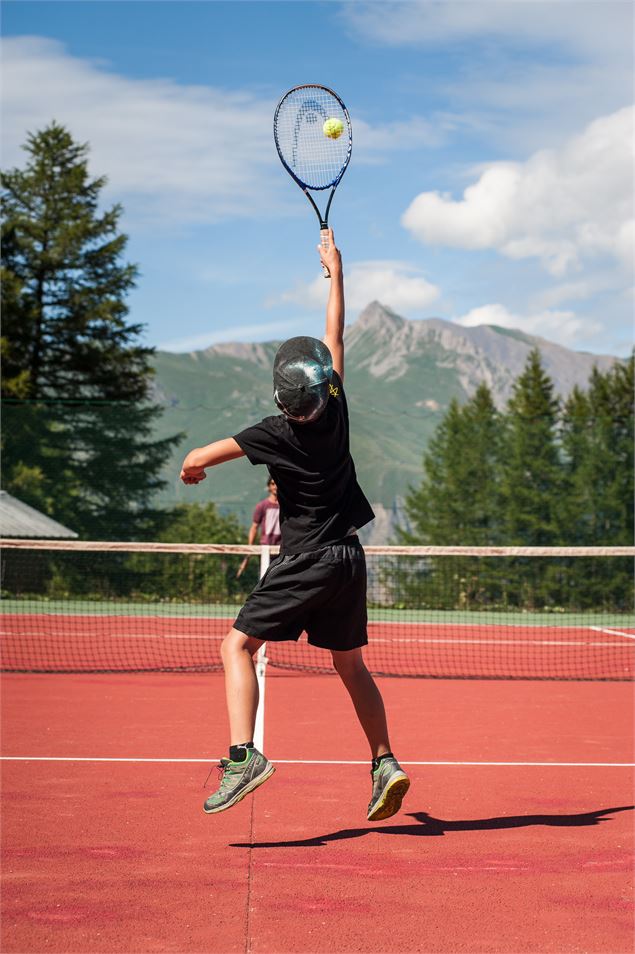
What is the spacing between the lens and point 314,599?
409 centimetres

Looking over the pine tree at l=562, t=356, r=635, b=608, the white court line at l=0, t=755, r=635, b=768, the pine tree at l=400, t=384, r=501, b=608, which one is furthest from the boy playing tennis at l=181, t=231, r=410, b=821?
the pine tree at l=562, t=356, r=635, b=608

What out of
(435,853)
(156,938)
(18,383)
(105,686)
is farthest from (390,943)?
(18,383)

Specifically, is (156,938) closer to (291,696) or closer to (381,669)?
(291,696)

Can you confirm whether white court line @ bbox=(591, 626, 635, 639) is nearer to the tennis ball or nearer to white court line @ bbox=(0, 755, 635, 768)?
white court line @ bbox=(0, 755, 635, 768)

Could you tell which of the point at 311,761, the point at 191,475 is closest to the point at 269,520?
the point at 311,761

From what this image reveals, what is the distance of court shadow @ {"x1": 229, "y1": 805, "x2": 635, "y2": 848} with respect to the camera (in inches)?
173

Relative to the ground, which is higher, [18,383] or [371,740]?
[18,383]

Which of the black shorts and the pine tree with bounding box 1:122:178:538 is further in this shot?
the pine tree with bounding box 1:122:178:538

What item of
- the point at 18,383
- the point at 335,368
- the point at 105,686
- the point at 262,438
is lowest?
the point at 105,686

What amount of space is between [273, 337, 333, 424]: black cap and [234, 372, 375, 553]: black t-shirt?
73mm

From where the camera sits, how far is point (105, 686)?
9.35 meters

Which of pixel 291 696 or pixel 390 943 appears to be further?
pixel 291 696

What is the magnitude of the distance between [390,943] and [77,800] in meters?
2.16

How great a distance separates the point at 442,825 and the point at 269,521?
24.8 ft
